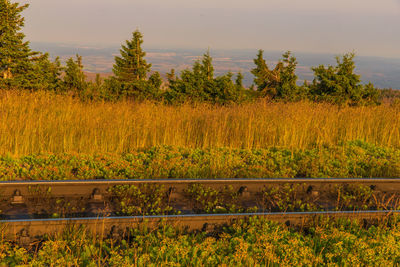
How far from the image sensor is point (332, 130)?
9.80 metres

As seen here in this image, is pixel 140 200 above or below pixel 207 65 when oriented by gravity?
below

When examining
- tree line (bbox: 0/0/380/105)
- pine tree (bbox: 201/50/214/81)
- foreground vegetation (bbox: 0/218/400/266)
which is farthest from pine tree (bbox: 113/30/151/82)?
foreground vegetation (bbox: 0/218/400/266)

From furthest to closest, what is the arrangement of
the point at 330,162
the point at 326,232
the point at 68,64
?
the point at 68,64 → the point at 330,162 → the point at 326,232

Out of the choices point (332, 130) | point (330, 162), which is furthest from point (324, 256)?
point (332, 130)

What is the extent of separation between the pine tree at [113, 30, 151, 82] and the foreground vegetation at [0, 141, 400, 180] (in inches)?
1274

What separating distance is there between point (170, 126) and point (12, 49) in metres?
23.1

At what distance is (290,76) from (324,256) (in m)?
21.0

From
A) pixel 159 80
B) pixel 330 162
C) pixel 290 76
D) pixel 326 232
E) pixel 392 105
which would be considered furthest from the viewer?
pixel 159 80

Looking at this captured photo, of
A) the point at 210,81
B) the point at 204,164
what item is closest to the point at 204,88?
the point at 210,81

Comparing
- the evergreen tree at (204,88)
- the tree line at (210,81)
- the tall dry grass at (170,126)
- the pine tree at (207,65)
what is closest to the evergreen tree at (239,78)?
the tree line at (210,81)

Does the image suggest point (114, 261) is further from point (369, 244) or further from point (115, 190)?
point (369, 244)

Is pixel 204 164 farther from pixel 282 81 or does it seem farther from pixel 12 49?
pixel 12 49

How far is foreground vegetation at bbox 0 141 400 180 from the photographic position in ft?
20.4

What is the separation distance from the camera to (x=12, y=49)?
25.4m
